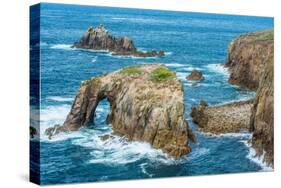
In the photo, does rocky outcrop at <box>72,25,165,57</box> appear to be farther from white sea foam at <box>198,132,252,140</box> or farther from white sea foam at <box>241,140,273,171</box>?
white sea foam at <box>241,140,273,171</box>

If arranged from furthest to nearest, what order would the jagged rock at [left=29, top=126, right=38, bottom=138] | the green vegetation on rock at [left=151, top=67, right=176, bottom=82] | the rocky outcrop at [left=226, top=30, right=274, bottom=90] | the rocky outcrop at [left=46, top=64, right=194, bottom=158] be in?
1. the rocky outcrop at [left=226, top=30, right=274, bottom=90]
2. the green vegetation on rock at [left=151, top=67, right=176, bottom=82]
3. the rocky outcrop at [left=46, top=64, right=194, bottom=158]
4. the jagged rock at [left=29, top=126, right=38, bottom=138]

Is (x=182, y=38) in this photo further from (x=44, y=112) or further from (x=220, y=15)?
(x=44, y=112)

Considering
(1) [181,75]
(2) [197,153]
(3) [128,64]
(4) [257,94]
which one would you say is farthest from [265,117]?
(3) [128,64]

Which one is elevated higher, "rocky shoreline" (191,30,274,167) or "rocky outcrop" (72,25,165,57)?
"rocky outcrop" (72,25,165,57)

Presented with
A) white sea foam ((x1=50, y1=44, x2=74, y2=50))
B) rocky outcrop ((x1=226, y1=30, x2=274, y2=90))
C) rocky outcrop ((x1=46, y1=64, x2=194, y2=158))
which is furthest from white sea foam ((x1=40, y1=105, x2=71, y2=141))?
rocky outcrop ((x1=226, y1=30, x2=274, y2=90))

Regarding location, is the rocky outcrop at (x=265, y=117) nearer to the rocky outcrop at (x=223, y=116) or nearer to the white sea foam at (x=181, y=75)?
the rocky outcrop at (x=223, y=116)

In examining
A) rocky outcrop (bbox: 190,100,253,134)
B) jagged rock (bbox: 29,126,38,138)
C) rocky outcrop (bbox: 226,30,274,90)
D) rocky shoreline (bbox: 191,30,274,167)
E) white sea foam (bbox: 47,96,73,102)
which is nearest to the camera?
white sea foam (bbox: 47,96,73,102)

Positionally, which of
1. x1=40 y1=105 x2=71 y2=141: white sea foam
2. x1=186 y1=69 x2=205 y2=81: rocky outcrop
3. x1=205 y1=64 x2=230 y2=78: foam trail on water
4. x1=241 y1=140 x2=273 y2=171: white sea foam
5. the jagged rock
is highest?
x1=205 y1=64 x2=230 y2=78: foam trail on water

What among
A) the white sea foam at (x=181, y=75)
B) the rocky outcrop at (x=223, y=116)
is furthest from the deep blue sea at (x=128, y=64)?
the rocky outcrop at (x=223, y=116)
